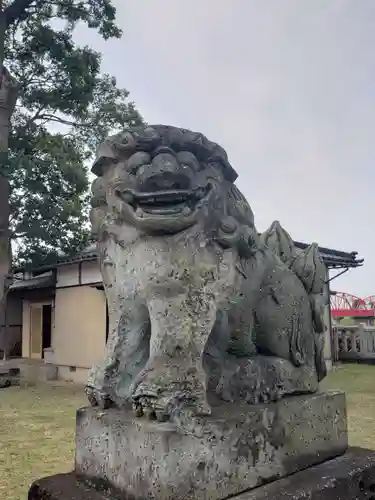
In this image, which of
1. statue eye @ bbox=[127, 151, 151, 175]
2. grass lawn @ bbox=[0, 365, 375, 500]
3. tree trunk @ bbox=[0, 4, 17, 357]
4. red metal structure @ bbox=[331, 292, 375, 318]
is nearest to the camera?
statue eye @ bbox=[127, 151, 151, 175]

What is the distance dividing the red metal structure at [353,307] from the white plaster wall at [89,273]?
1304cm

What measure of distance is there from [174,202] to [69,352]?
10141 millimetres

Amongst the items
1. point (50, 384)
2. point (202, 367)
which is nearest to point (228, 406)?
point (202, 367)

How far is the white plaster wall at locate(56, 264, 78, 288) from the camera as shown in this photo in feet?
36.9

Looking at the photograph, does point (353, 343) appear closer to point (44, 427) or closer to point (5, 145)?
point (44, 427)

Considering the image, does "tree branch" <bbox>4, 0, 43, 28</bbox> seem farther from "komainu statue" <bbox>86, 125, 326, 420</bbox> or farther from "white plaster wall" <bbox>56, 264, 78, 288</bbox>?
"komainu statue" <bbox>86, 125, 326, 420</bbox>

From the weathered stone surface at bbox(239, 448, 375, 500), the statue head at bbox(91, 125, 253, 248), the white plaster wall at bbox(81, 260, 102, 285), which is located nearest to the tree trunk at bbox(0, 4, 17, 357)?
the white plaster wall at bbox(81, 260, 102, 285)

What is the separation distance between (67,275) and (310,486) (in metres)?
10.5

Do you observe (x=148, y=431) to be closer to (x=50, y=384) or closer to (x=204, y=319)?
(x=204, y=319)

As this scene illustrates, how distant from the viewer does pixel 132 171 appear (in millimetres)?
1674

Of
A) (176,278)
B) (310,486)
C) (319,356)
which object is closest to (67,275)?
(319,356)

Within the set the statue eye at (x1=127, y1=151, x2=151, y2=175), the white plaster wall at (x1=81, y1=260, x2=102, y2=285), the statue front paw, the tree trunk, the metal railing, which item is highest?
the tree trunk

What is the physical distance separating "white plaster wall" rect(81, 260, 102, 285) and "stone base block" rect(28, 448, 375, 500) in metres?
8.70

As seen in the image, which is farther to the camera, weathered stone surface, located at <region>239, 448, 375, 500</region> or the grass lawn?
the grass lawn
